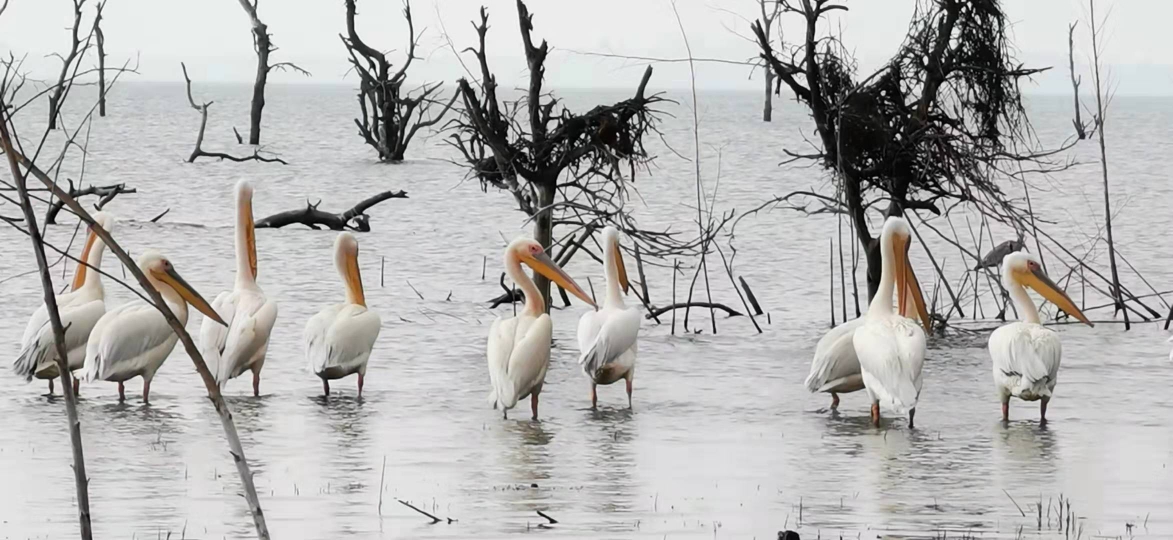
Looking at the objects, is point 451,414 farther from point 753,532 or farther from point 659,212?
point 659,212

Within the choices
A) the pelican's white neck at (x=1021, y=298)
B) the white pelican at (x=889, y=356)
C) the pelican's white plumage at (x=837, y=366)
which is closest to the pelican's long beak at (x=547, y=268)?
the pelican's white plumage at (x=837, y=366)

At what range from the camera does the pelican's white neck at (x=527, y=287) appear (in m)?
9.77

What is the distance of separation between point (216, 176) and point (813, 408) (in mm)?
34036

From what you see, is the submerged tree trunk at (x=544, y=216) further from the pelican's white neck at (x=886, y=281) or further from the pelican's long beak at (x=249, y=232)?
the pelican's white neck at (x=886, y=281)

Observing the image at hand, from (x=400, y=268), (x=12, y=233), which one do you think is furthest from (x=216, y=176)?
(x=400, y=268)

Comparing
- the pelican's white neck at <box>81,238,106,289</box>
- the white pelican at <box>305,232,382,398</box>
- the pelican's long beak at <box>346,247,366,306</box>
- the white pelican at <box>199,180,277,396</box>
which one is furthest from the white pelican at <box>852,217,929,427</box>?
the pelican's white neck at <box>81,238,106,289</box>

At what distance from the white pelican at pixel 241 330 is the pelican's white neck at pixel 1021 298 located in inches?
175

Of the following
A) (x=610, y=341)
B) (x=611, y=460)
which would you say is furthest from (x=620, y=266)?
(x=611, y=460)

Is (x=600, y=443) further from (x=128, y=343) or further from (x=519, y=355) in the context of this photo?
(x=128, y=343)

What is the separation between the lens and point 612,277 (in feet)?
33.7

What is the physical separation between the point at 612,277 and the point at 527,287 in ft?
1.88

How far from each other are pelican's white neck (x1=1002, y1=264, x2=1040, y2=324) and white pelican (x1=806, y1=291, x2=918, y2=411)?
1.06 metres

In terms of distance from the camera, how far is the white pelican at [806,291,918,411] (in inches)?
371

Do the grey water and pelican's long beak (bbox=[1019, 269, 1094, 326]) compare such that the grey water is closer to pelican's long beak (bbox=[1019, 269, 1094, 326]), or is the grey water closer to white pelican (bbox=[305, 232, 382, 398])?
white pelican (bbox=[305, 232, 382, 398])
